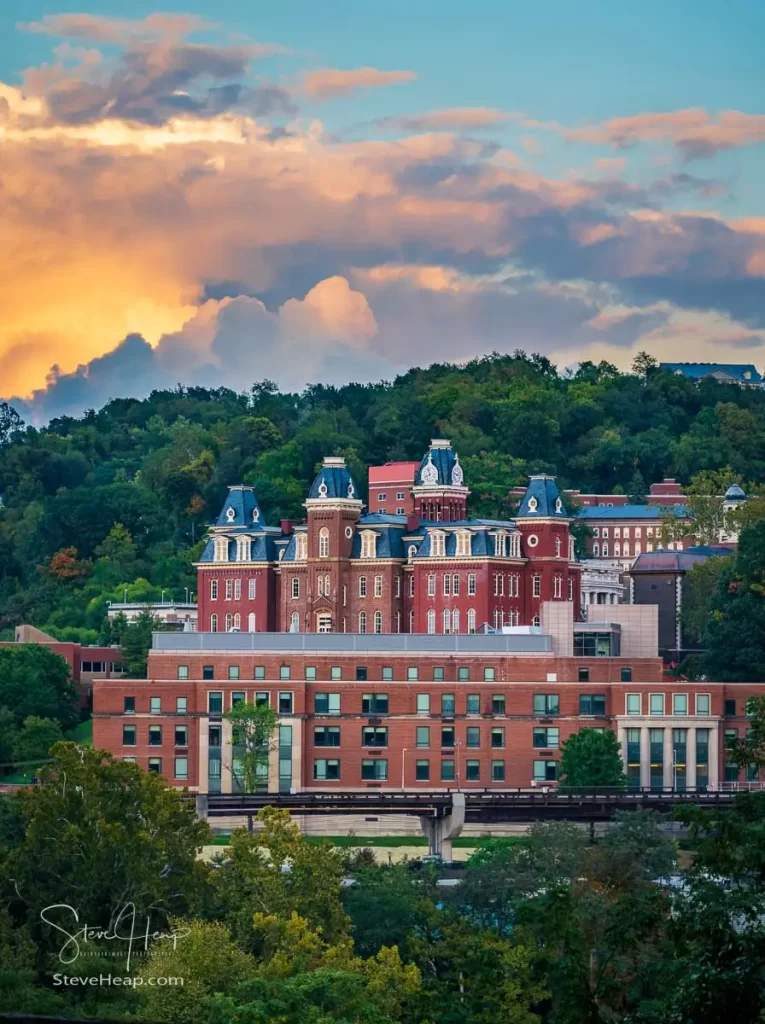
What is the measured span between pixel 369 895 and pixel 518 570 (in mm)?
69363

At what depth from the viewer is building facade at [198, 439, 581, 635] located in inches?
6088

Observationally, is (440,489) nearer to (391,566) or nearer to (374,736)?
(391,566)

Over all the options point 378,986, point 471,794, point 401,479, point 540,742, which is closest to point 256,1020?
point 378,986

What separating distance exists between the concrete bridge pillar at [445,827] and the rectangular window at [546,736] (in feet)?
48.5

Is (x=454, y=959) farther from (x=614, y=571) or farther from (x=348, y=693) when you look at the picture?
(x=614, y=571)

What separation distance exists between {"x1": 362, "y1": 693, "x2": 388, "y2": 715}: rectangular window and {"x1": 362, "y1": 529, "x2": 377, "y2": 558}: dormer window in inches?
820

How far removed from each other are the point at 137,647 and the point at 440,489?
21.9 m

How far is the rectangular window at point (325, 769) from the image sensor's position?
13824 cm

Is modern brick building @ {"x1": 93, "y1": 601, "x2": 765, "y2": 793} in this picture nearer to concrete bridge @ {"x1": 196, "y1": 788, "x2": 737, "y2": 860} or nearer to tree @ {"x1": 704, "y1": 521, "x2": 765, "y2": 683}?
tree @ {"x1": 704, "y1": 521, "x2": 765, "y2": 683}

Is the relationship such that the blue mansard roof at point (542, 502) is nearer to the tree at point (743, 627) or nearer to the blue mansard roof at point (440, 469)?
the blue mansard roof at point (440, 469)

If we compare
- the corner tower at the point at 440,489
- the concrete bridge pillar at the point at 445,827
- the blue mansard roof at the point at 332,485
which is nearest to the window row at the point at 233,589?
the blue mansard roof at the point at 332,485

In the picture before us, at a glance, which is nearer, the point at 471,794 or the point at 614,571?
the point at 471,794

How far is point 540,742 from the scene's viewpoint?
138m

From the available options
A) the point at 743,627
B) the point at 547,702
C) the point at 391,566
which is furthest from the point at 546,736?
the point at 391,566
